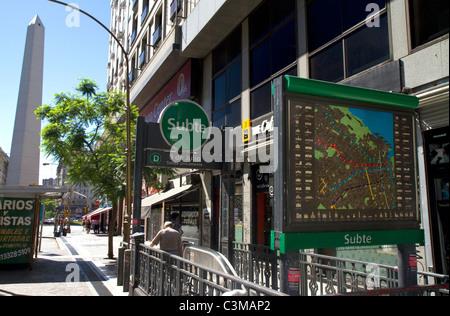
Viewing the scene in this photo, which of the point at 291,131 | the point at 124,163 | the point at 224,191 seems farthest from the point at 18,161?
the point at 291,131

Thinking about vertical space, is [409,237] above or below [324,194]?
below

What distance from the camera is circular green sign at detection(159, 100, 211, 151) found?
852 cm

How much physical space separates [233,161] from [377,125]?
188 inches

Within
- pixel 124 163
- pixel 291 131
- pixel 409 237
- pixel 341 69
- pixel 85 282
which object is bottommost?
pixel 85 282

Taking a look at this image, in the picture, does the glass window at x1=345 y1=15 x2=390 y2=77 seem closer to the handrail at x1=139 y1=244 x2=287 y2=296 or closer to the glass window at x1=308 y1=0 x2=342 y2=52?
the glass window at x1=308 y1=0 x2=342 y2=52

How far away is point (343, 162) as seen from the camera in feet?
13.5

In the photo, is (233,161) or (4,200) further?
(4,200)

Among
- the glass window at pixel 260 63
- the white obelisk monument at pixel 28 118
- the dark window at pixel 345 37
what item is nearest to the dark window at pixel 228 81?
the glass window at pixel 260 63

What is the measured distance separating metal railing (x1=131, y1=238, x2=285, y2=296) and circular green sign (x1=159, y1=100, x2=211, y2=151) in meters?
2.45

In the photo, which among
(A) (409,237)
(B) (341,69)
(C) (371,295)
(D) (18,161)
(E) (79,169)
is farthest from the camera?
(D) (18,161)

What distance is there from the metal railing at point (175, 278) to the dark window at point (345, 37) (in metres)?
6.17

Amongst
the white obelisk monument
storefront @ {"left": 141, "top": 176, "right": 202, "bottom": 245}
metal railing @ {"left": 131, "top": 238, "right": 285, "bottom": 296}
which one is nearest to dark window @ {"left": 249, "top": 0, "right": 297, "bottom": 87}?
storefront @ {"left": 141, "top": 176, "right": 202, "bottom": 245}
